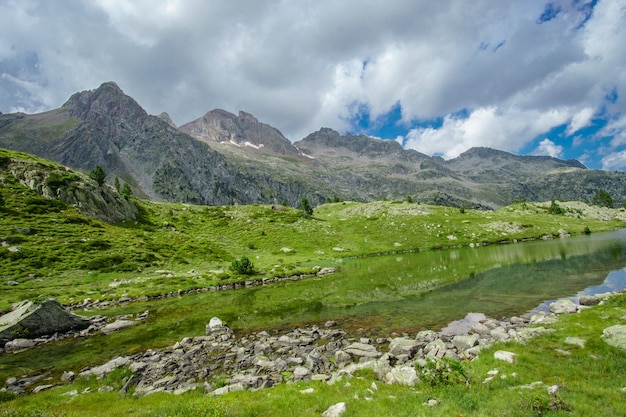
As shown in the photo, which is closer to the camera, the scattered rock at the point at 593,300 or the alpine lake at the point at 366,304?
the scattered rock at the point at 593,300

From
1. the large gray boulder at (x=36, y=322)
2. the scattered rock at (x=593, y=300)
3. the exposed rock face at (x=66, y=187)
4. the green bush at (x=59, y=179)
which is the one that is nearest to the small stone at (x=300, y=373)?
the scattered rock at (x=593, y=300)

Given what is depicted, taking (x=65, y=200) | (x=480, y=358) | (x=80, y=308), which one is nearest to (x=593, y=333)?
(x=480, y=358)

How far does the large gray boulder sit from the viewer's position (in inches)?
1096

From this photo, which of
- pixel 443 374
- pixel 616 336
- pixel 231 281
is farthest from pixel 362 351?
pixel 231 281

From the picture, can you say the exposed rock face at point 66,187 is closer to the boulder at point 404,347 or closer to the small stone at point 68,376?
the small stone at point 68,376

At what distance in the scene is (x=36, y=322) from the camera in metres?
29.1

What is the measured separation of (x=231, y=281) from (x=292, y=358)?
38.8 metres

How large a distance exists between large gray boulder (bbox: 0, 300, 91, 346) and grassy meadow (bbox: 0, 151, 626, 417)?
3907mm

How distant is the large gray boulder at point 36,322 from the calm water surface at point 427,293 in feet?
53.3

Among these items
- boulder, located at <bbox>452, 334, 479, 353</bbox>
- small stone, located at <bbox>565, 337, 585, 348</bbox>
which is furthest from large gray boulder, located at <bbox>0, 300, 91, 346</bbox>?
small stone, located at <bbox>565, 337, 585, 348</bbox>

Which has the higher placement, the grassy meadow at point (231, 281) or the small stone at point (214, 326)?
the grassy meadow at point (231, 281)

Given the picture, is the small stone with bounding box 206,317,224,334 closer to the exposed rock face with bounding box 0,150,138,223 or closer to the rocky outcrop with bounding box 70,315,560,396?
the rocky outcrop with bounding box 70,315,560,396

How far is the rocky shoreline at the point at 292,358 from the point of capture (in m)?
15.6

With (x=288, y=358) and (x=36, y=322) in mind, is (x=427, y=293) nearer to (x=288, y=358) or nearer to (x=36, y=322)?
(x=288, y=358)
